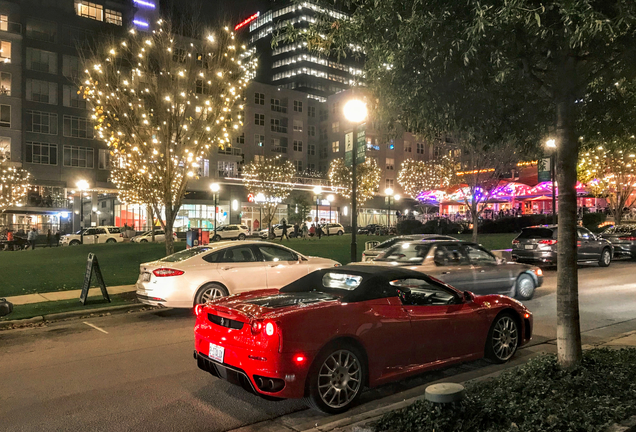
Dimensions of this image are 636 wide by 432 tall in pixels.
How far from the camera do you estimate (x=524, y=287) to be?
11.4 m

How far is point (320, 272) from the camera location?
6.28 meters

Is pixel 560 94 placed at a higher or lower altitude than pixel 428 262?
higher

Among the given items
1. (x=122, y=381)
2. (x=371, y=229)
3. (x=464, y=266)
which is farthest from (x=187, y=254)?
(x=371, y=229)

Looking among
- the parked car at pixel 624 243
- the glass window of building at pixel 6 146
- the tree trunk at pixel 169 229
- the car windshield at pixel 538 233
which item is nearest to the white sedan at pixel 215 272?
the tree trunk at pixel 169 229

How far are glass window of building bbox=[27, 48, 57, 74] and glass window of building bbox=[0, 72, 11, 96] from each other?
87.9 inches

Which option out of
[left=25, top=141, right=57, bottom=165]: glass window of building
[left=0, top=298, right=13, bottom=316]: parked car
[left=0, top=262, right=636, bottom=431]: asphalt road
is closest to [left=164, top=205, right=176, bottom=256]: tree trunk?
[left=0, top=262, right=636, bottom=431]: asphalt road

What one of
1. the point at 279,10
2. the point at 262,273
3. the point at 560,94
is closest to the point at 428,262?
the point at 262,273

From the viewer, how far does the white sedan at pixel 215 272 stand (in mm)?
9688

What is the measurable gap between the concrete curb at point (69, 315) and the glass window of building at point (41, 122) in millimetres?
45383

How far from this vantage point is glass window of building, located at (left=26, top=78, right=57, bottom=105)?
1887 inches

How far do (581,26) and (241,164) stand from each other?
59.1 metres

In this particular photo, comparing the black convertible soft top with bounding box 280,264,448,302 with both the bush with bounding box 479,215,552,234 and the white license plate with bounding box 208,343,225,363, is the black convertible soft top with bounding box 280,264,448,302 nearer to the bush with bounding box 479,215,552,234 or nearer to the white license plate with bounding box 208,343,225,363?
the white license plate with bounding box 208,343,225,363

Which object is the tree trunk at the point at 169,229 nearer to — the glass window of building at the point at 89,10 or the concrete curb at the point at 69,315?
the concrete curb at the point at 69,315

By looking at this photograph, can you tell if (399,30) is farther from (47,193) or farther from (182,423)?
(47,193)
